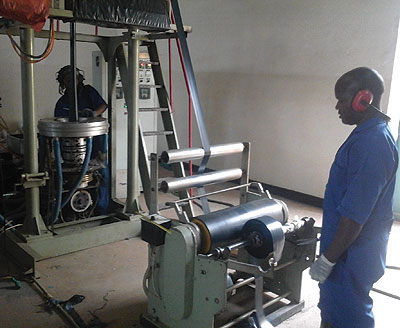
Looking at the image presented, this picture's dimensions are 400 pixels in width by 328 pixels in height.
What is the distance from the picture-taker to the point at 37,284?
2.86m

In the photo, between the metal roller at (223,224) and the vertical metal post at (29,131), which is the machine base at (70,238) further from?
the metal roller at (223,224)

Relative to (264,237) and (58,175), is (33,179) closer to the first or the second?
(58,175)

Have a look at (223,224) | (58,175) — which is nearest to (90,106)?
(58,175)

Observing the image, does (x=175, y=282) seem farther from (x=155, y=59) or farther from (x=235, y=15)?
(x=235, y=15)

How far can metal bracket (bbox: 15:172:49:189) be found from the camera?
3021 mm

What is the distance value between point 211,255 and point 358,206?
74 cm

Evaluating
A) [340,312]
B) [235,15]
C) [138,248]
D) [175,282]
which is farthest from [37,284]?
[235,15]

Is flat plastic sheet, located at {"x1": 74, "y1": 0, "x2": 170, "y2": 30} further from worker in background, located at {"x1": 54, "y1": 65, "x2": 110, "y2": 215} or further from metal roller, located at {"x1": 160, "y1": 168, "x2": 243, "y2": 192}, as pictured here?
metal roller, located at {"x1": 160, "y1": 168, "x2": 243, "y2": 192}

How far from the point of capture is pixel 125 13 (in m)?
3.10

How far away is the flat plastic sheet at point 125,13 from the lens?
2936mm

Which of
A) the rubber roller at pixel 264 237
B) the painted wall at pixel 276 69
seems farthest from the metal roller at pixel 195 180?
the painted wall at pixel 276 69

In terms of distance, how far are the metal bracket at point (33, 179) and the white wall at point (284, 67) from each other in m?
2.97

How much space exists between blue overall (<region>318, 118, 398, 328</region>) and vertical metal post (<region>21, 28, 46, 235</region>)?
218cm

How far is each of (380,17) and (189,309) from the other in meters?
3.45
